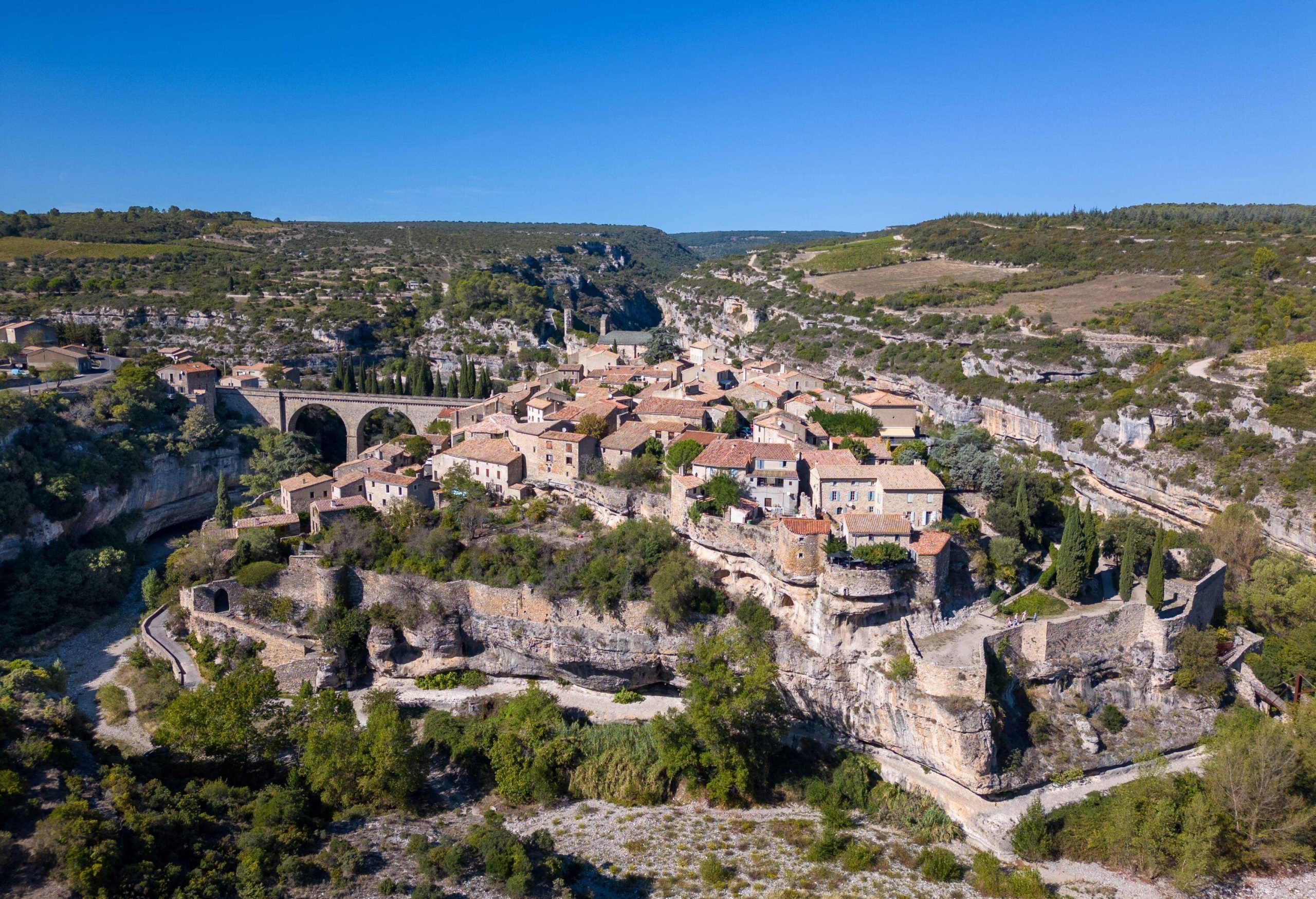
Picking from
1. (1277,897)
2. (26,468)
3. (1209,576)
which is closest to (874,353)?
(1209,576)

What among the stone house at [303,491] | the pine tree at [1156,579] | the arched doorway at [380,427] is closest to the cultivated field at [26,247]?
the arched doorway at [380,427]

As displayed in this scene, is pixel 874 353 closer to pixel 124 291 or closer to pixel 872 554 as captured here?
pixel 872 554

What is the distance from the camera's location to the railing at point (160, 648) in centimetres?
2948

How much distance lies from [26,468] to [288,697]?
2186 centimetres

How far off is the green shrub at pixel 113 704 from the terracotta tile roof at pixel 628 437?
20.0 metres

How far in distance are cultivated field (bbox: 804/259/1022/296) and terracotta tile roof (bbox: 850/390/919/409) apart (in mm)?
39815

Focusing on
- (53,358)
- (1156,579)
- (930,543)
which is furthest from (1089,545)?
(53,358)

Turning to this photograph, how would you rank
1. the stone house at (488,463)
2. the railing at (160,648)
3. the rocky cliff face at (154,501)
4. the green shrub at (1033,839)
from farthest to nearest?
the rocky cliff face at (154,501) → the stone house at (488,463) → the railing at (160,648) → the green shrub at (1033,839)

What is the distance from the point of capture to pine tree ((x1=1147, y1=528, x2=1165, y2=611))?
26.9 meters

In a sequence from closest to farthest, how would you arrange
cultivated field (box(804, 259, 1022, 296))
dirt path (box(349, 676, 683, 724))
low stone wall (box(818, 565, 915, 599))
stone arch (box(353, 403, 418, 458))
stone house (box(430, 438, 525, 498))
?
low stone wall (box(818, 565, 915, 599)) → dirt path (box(349, 676, 683, 724)) → stone house (box(430, 438, 525, 498)) → stone arch (box(353, 403, 418, 458)) → cultivated field (box(804, 259, 1022, 296))

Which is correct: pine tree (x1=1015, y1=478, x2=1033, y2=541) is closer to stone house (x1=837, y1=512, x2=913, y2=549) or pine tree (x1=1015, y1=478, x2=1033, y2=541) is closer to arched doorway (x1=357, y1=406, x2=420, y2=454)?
stone house (x1=837, y1=512, x2=913, y2=549)

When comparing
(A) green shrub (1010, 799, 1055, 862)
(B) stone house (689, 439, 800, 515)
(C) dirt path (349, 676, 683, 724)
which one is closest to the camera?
(A) green shrub (1010, 799, 1055, 862)

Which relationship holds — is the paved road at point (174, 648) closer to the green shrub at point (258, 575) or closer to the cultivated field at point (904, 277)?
the green shrub at point (258, 575)

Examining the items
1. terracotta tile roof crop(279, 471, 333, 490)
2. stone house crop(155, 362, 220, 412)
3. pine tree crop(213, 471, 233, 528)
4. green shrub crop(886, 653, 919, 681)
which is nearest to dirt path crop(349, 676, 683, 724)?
green shrub crop(886, 653, 919, 681)
